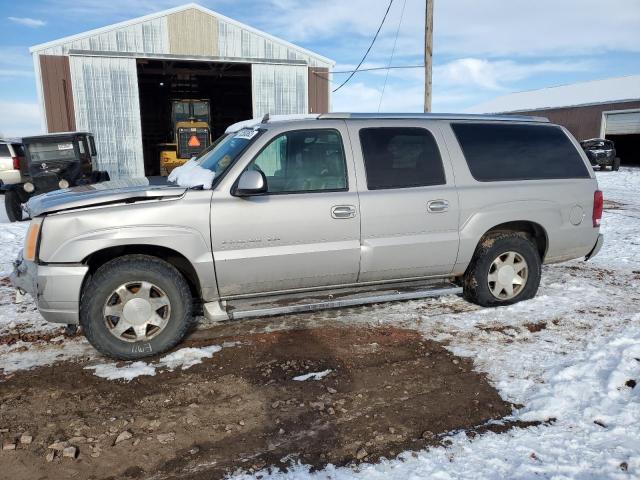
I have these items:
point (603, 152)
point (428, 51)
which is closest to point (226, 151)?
point (428, 51)

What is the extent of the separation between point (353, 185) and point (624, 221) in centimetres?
841

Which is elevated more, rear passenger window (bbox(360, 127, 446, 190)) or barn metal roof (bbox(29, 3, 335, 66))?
barn metal roof (bbox(29, 3, 335, 66))

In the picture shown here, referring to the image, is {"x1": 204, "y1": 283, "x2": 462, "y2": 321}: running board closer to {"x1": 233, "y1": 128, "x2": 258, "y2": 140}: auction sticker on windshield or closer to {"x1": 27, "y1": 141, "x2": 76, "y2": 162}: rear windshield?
{"x1": 233, "y1": 128, "x2": 258, "y2": 140}: auction sticker on windshield

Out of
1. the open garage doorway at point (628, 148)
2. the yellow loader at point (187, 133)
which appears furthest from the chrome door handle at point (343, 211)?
the open garage doorway at point (628, 148)

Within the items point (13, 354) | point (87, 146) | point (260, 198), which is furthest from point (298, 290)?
point (87, 146)

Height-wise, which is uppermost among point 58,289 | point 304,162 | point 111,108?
point 111,108

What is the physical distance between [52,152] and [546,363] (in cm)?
1268

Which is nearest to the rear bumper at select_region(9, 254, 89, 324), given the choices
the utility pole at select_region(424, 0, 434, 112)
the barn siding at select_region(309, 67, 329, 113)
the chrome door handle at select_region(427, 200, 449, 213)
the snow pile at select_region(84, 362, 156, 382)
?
the snow pile at select_region(84, 362, 156, 382)

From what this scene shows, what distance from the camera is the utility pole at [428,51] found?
597 inches

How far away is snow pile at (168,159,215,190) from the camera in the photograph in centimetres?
403

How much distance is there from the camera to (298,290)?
433 cm

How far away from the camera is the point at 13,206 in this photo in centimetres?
1145

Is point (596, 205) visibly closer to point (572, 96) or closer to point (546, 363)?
point (546, 363)

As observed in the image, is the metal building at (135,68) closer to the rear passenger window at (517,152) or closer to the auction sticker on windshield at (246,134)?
the auction sticker on windshield at (246,134)
